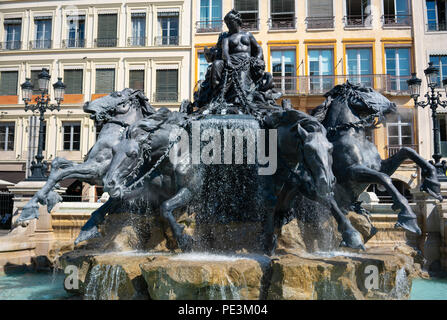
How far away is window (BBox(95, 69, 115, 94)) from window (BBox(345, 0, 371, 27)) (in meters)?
16.2

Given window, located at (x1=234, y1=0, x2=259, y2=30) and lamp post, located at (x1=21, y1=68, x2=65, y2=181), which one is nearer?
lamp post, located at (x1=21, y1=68, x2=65, y2=181)

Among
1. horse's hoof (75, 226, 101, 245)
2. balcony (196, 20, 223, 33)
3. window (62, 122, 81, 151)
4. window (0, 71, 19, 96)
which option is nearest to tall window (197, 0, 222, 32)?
balcony (196, 20, 223, 33)

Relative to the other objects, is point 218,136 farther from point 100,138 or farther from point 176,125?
point 100,138

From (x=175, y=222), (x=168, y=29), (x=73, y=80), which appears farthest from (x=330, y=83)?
(x=175, y=222)

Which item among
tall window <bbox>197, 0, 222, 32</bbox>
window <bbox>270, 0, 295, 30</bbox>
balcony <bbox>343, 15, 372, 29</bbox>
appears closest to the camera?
balcony <bbox>343, 15, 372, 29</bbox>

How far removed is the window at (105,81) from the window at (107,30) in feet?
6.46

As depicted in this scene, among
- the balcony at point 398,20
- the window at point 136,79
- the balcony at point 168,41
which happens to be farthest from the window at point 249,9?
the balcony at point 398,20

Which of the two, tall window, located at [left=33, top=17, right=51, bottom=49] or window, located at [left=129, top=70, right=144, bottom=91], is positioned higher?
tall window, located at [left=33, top=17, right=51, bottom=49]

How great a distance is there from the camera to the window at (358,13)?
25.7m

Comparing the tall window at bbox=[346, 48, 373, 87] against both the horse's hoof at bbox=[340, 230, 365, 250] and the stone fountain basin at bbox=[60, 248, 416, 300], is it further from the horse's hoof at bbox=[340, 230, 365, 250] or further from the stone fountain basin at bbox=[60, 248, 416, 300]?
the stone fountain basin at bbox=[60, 248, 416, 300]

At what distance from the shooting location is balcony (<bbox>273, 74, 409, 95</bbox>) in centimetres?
2423

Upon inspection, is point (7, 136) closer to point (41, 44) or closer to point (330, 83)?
point (41, 44)

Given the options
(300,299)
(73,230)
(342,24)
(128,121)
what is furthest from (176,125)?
(342,24)

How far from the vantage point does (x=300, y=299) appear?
4.28 meters
